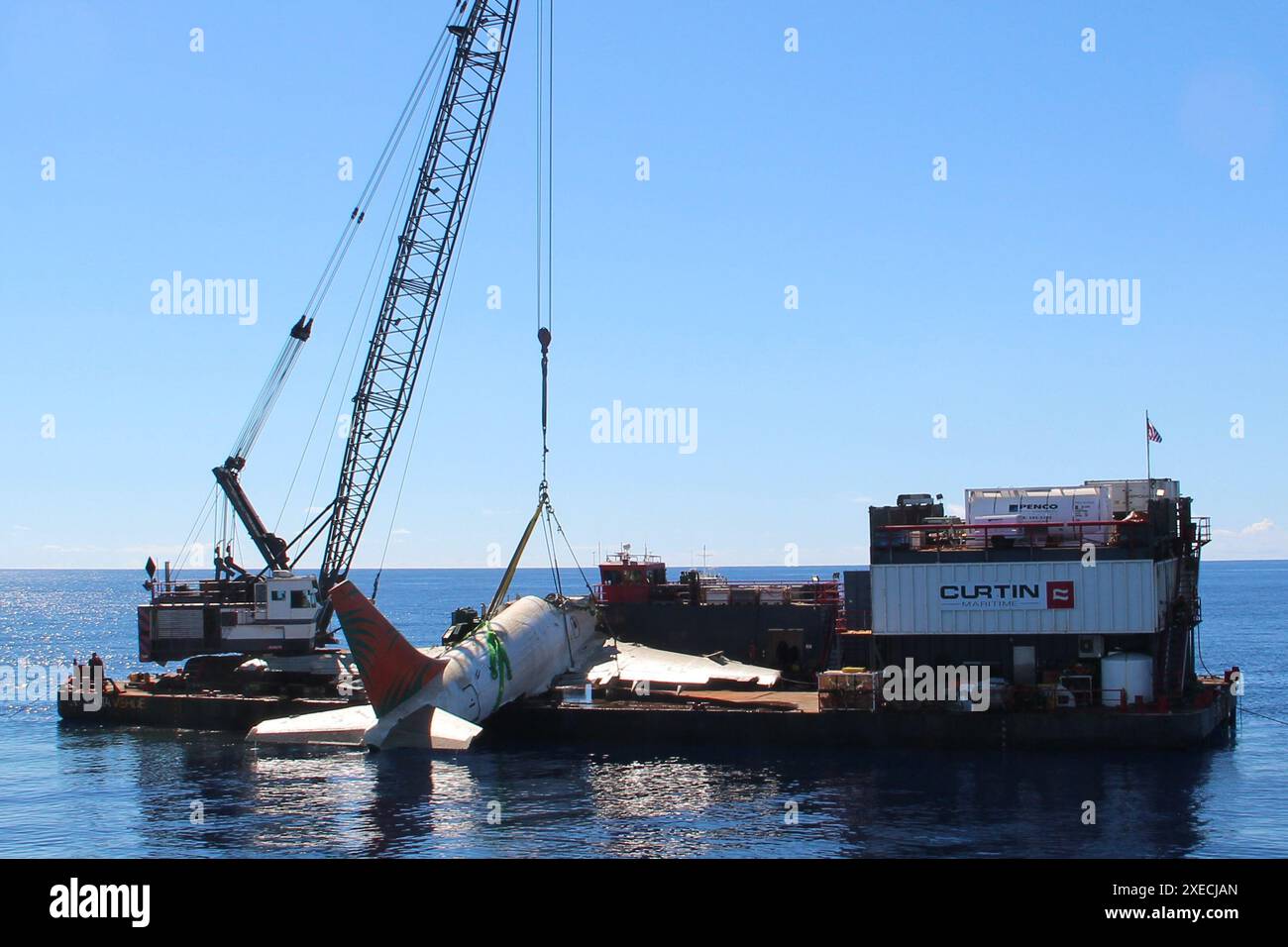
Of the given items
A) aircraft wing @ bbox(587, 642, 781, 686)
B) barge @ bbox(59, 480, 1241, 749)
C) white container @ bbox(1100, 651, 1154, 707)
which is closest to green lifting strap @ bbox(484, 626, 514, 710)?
barge @ bbox(59, 480, 1241, 749)

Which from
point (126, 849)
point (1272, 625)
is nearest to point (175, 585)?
point (126, 849)

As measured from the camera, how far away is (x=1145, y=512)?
76438mm

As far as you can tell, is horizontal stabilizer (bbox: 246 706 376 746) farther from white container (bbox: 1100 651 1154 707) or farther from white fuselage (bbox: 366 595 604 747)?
white container (bbox: 1100 651 1154 707)

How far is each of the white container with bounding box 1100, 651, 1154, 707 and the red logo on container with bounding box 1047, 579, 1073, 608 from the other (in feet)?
12.0

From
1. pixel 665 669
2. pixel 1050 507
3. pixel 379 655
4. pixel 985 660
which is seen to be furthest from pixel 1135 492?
pixel 379 655

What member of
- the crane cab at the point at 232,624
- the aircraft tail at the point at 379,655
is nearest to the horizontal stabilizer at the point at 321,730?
the aircraft tail at the point at 379,655

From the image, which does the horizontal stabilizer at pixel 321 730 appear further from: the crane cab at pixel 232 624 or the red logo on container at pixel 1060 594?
the red logo on container at pixel 1060 594

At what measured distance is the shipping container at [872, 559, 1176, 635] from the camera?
228ft

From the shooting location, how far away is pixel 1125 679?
68.9 metres

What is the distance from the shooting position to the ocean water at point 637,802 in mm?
49188

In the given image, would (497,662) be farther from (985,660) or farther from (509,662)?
(985,660)
